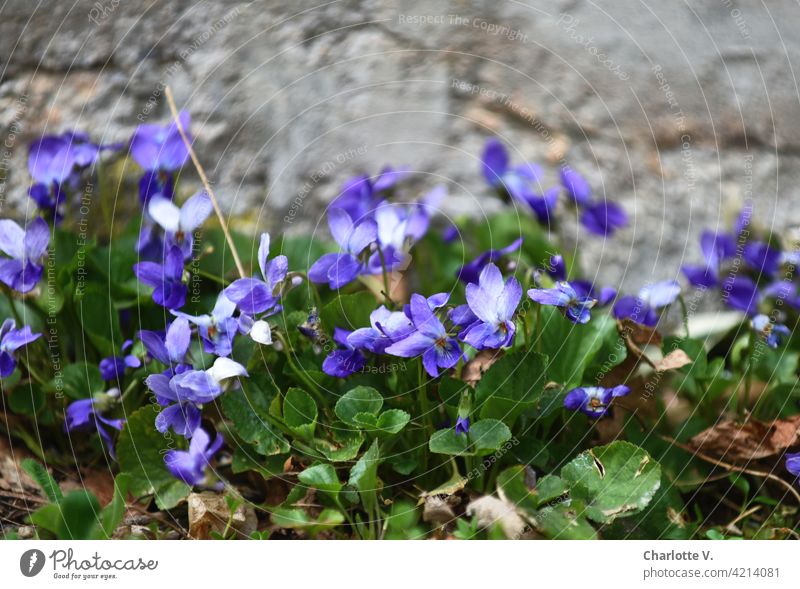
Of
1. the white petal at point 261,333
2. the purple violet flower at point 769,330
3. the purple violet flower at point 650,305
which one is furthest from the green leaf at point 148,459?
the purple violet flower at point 769,330

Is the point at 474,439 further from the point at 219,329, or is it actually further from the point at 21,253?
the point at 21,253

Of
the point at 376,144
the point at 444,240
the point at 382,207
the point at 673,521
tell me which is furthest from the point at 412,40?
the point at 673,521

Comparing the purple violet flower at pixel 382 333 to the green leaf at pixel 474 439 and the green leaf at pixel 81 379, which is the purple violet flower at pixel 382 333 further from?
the green leaf at pixel 81 379

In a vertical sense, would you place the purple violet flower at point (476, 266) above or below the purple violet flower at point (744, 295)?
above

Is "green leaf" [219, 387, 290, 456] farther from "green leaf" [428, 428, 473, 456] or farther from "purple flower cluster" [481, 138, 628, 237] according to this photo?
"purple flower cluster" [481, 138, 628, 237]

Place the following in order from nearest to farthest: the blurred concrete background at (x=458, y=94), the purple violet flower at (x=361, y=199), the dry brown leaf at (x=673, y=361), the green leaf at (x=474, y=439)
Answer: the green leaf at (x=474, y=439) → the dry brown leaf at (x=673, y=361) → the purple violet flower at (x=361, y=199) → the blurred concrete background at (x=458, y=94)
